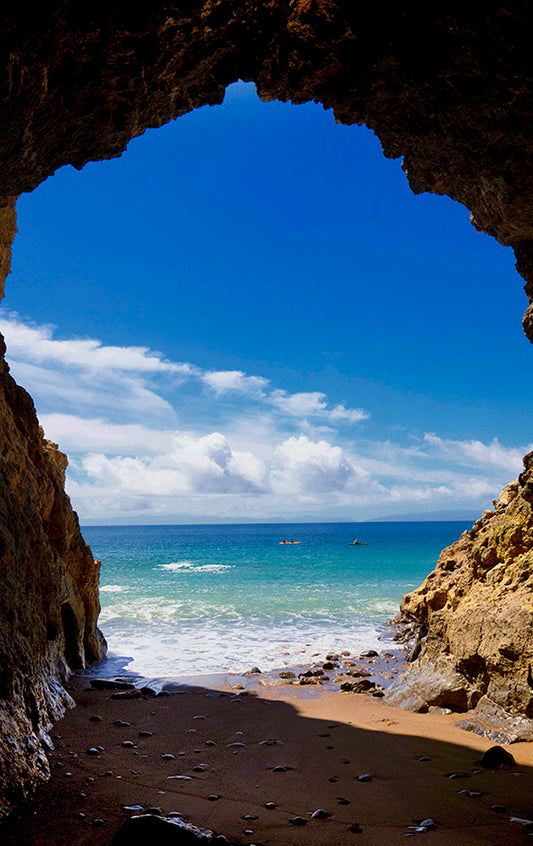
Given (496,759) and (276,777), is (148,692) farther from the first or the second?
(496,759)

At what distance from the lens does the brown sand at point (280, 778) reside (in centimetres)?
401

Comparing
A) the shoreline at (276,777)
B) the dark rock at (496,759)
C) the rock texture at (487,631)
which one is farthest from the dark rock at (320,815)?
the rock texture at (487,631)

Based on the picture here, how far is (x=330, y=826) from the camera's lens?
13.7ft

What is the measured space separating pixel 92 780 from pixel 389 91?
8.20m

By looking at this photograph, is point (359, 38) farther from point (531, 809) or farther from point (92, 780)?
point (92, 780)

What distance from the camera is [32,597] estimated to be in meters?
6.88

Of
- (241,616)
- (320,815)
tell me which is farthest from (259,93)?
(241,616)

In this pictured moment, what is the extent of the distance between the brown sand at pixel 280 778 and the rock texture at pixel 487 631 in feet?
1.99

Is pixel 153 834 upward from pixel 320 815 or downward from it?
upward

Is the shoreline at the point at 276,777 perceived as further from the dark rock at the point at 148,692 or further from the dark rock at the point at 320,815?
the dark rock at the point at 148,692

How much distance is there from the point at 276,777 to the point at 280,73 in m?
8.20

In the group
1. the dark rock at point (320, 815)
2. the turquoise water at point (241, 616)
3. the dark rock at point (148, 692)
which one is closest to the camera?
the dark rock at point (320, 815)

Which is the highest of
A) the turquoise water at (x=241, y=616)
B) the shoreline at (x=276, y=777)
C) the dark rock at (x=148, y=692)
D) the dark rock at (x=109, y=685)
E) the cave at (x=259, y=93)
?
the cave at (x=259, y=93)

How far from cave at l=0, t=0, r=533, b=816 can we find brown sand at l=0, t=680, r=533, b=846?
1.91 ft
